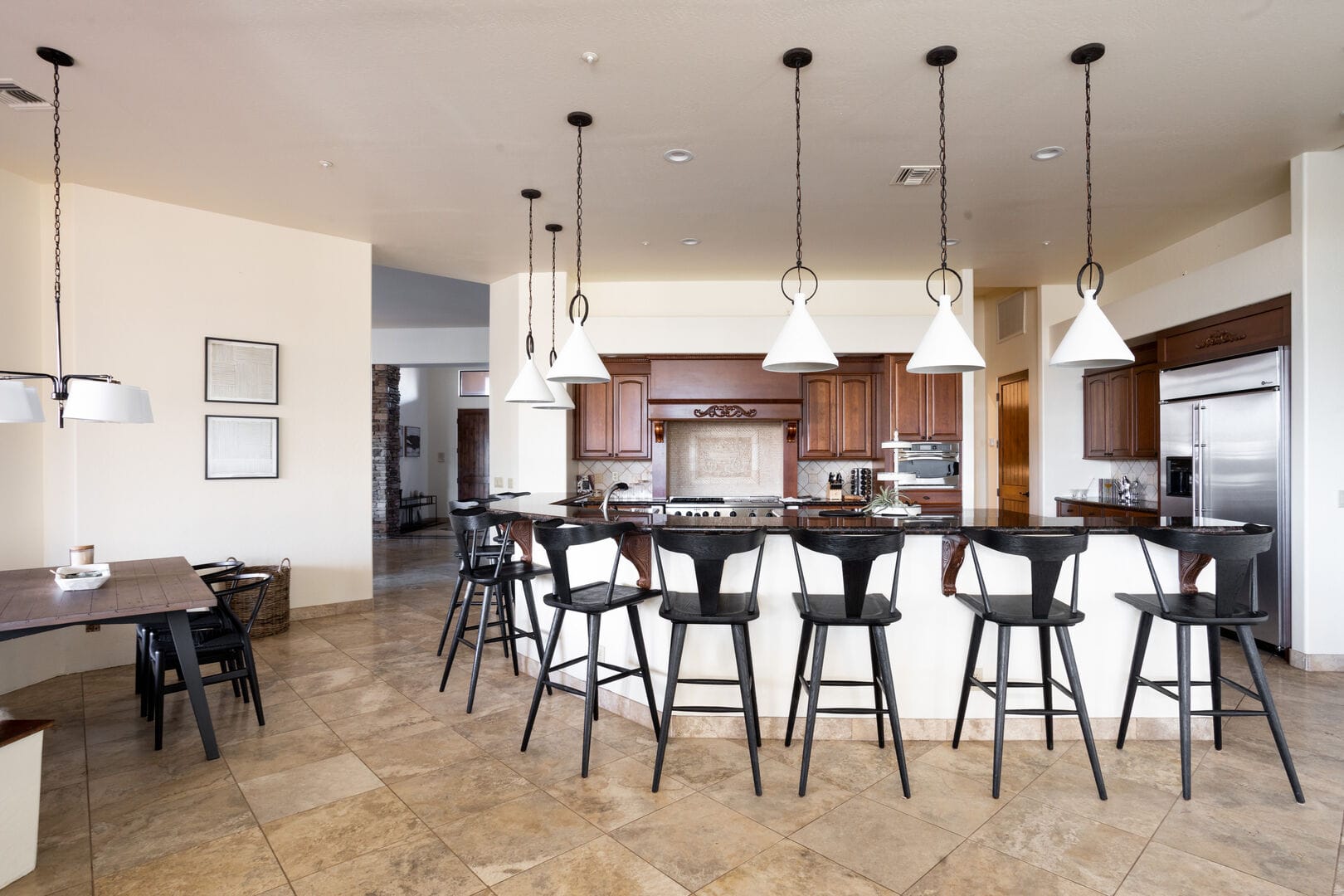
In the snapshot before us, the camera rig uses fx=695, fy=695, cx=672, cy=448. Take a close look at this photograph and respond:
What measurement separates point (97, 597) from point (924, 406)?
6004 mm

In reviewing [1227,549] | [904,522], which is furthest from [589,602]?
[1227,549]

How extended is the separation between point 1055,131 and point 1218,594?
242cm

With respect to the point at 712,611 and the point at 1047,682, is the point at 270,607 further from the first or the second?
the point at 1047,682

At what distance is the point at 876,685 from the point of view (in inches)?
113

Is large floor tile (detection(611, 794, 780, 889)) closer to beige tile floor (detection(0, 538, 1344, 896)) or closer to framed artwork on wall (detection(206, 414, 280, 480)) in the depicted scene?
beige tile floor (detection(0, 538, 1344, 896))

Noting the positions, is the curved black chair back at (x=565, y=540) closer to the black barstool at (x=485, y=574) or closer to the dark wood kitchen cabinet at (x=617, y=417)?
the black barstool at (x=485, y=574)

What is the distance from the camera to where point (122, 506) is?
4.51 m

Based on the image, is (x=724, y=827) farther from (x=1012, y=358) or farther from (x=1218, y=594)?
(x=1012, y=358)

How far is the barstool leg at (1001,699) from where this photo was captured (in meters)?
2.57

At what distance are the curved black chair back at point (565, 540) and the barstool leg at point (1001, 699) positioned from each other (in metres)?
1.51

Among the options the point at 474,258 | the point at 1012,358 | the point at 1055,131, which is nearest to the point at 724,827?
the point at 1055,131

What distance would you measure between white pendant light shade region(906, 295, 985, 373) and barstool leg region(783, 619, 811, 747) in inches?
46.2

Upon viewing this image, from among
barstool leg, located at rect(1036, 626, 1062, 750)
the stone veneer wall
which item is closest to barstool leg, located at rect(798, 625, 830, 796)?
barstool leg, located at rect(1036, 626, 1062, 750)

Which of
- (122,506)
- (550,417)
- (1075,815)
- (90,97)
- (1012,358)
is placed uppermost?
(90,97)
